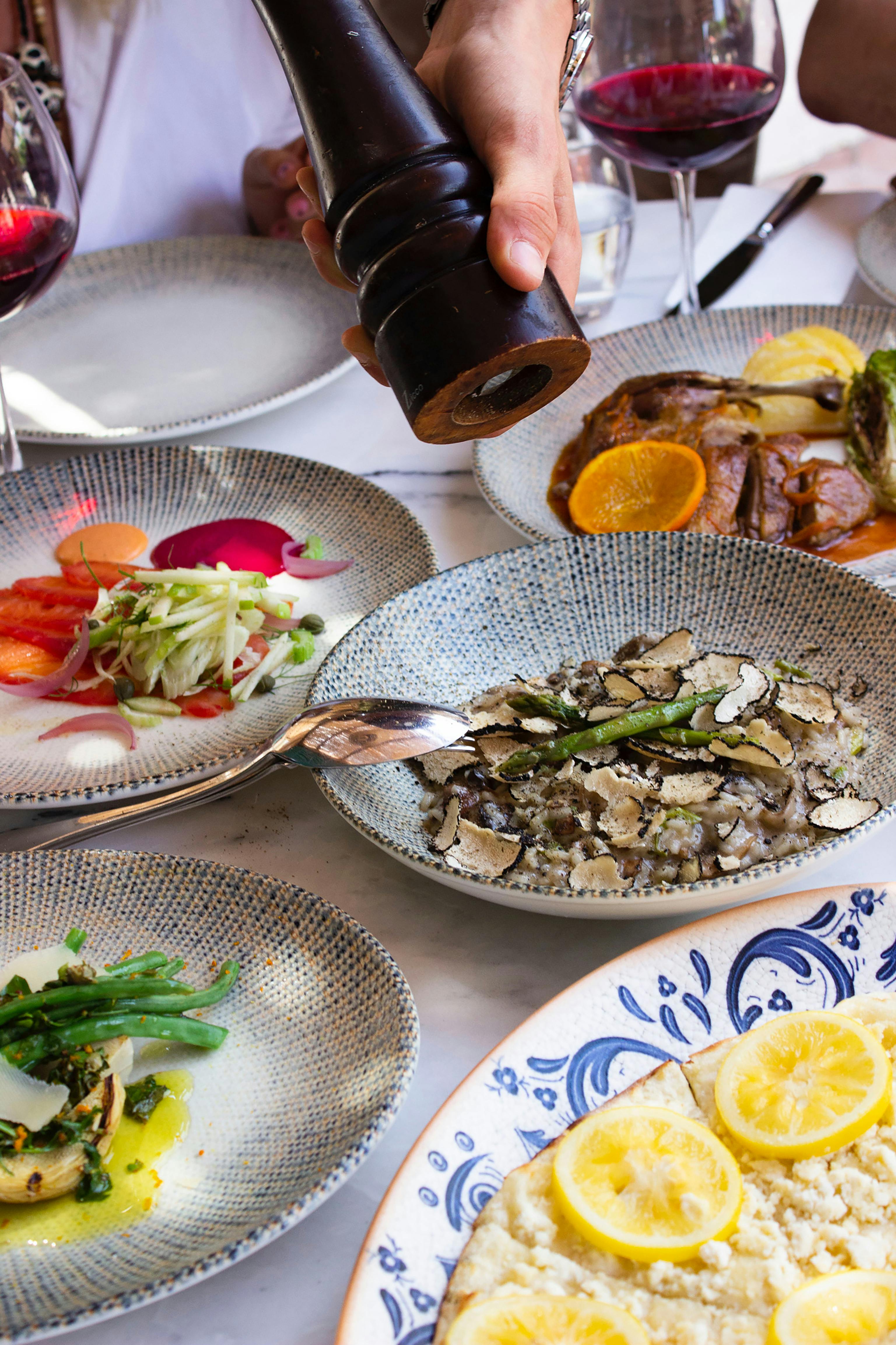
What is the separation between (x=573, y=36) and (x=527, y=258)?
0.84 m

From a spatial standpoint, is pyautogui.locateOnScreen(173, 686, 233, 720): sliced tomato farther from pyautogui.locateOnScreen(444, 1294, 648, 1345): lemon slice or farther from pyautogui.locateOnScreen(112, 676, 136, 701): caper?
pyautogui.locateOnScreen(444, 1294, 648, 1345): lemon slice

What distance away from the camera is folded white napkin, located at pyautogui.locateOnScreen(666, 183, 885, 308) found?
7.66 ft

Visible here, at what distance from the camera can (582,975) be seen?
103cm

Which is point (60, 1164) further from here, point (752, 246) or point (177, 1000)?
point (752, 246)

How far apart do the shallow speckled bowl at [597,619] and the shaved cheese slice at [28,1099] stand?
0.42 meters

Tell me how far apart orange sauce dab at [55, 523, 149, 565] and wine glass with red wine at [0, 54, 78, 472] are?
0.35 m

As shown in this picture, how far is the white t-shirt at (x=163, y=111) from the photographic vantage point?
3125 millimetres

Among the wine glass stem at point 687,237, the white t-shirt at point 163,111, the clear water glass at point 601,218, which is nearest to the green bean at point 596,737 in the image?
the wine glass stem at point 687,237

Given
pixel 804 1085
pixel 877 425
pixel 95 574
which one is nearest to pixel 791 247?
pixel 877 425

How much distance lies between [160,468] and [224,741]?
0.72 m

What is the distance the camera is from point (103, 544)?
69.1 inches

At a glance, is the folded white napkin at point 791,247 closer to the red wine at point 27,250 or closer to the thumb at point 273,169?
the thumb at point 273,169

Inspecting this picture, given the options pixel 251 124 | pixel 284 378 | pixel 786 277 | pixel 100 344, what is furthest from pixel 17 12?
pixel 786 277

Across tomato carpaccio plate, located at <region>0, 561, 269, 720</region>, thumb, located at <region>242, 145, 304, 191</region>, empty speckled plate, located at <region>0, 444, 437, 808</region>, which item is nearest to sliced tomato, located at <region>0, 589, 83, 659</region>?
tomato carpaccio plate, located at <region>0, 561, 269, 720</region>
